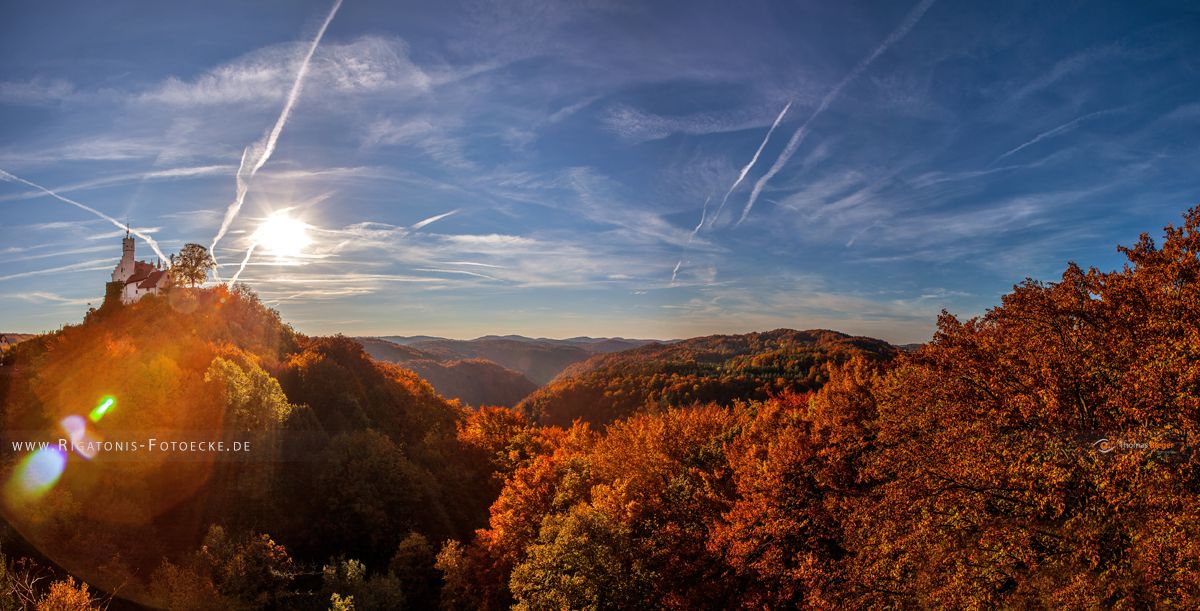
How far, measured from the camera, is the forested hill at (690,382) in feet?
422

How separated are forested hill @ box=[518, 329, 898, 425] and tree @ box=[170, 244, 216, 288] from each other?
7673 centimetres

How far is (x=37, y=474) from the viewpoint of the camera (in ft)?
131

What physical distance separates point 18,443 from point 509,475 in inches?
1639

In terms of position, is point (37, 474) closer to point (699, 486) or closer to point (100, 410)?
point (100, 410)

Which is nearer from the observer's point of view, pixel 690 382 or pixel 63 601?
pixel 63 601

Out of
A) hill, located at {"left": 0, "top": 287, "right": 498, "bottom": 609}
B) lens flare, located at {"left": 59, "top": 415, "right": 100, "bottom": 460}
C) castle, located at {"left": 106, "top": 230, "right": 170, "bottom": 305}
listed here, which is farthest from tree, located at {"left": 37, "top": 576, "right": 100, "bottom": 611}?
castle, located at {"left": 106, "top": 230, "right": 170, "bottom": 305}

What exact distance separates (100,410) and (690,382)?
116 m

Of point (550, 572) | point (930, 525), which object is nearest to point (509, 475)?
point (550, 572)

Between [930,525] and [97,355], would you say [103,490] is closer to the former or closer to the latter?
[97,355]

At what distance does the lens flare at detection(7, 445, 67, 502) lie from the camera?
124ft

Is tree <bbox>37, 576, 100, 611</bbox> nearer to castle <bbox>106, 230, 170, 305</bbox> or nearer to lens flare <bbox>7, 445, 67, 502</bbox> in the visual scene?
lens flare <bbox>7, 445, 67, 502</bbox>

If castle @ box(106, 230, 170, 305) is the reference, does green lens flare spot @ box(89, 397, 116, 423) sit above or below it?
below

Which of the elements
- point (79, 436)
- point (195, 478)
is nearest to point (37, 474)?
point (79, 436)

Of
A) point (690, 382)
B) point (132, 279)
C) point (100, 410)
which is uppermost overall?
point (132, 279)
